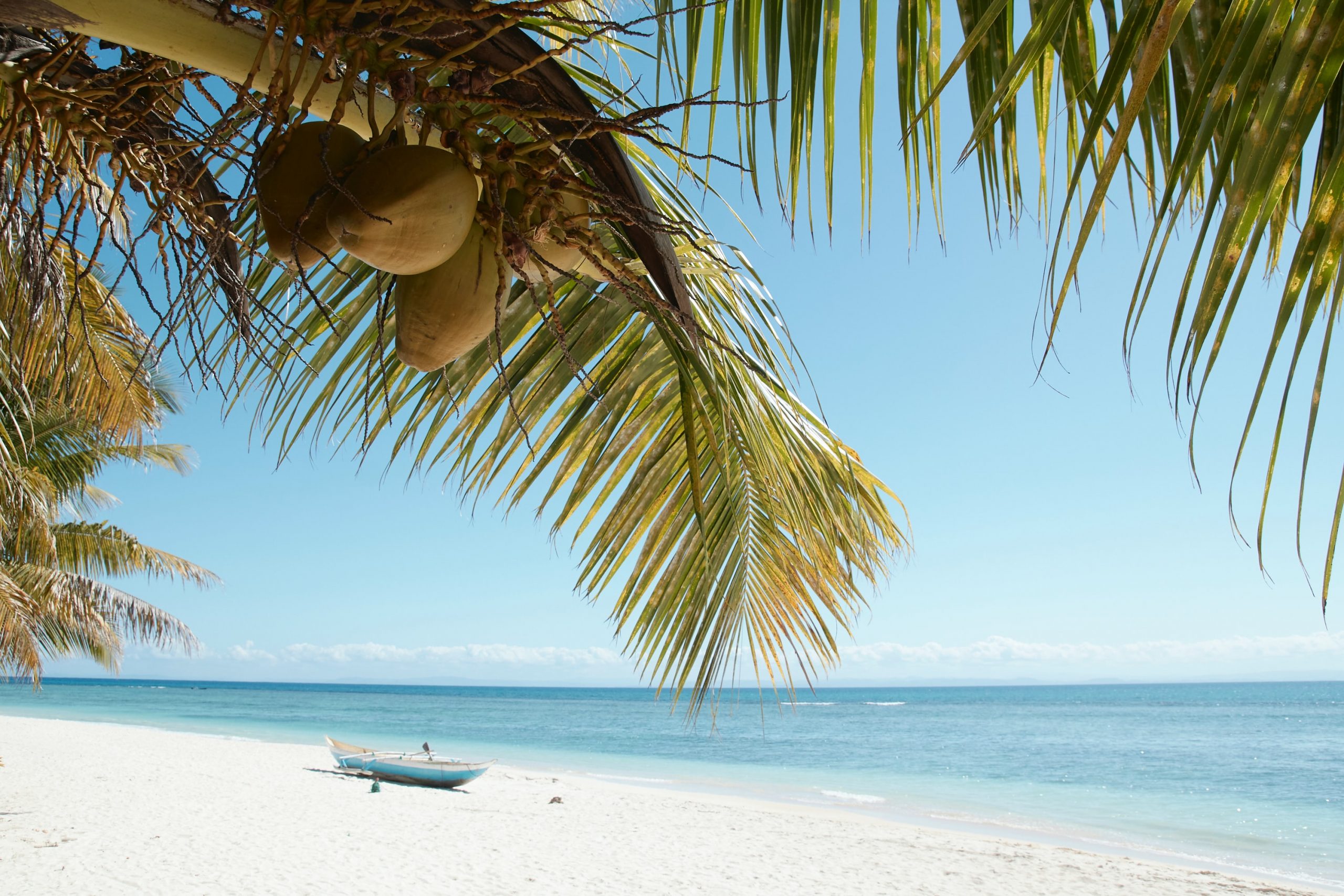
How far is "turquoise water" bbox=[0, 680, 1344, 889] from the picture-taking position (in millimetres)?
18625

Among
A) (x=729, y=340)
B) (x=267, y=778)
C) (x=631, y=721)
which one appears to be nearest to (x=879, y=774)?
(x=267, y=778)

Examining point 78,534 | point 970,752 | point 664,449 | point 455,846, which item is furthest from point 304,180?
point 970,752

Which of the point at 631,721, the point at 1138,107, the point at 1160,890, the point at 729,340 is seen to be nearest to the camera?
the point at 1138,107

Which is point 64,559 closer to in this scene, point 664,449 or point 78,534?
point 78,534

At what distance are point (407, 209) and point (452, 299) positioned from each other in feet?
0.33

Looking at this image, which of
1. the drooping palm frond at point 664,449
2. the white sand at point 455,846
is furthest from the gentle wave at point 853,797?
the drooping palm frond at point 664,449

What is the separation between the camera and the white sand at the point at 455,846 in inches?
343

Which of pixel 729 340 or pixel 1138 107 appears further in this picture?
pixel 729 340

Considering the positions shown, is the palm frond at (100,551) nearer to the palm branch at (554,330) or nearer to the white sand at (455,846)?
the white sand at (455,846)

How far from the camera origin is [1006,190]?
3.38ft

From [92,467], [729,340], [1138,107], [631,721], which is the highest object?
[92,467]

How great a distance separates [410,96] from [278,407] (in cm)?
123

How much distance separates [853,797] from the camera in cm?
2200

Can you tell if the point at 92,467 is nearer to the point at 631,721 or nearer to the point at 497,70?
the point at 497,70
